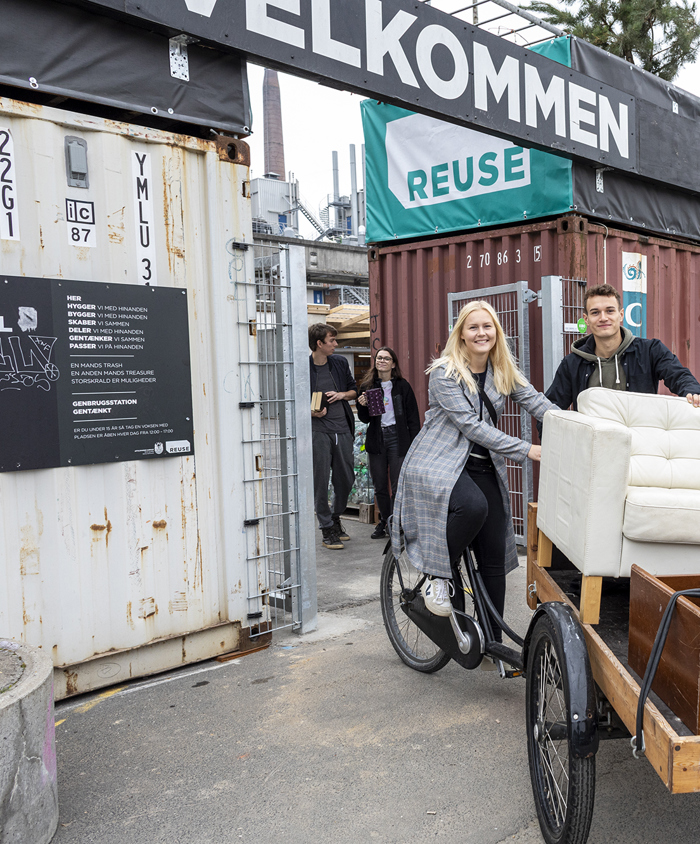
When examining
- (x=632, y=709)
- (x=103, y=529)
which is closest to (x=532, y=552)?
(x=632, y=709)

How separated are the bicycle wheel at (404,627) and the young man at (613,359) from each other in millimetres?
1356

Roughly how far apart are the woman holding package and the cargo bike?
121 millimetres

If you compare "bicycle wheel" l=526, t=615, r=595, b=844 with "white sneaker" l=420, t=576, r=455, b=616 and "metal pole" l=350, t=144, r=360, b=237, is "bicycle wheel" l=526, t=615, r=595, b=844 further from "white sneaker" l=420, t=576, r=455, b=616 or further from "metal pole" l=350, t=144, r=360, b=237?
"metal pole" l=350, t=144, r=360, b=237

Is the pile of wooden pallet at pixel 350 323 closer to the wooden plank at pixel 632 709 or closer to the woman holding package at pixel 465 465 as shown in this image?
the woman holding package at pixel 465 465

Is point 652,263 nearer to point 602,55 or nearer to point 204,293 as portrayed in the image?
point 602,55

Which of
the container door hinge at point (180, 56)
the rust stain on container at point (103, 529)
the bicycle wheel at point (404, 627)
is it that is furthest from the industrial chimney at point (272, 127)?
the rust stain on container at point (103, 529)

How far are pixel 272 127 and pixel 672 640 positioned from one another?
6157cm

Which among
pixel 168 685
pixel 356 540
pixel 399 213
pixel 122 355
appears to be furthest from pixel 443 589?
pixel 399 213

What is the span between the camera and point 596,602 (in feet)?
8.35

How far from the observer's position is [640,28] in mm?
14570

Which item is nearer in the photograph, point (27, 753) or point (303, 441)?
point (27, 753)

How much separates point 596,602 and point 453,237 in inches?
207

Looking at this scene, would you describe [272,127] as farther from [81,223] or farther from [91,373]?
[91,373]

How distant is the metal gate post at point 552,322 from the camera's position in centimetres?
598
